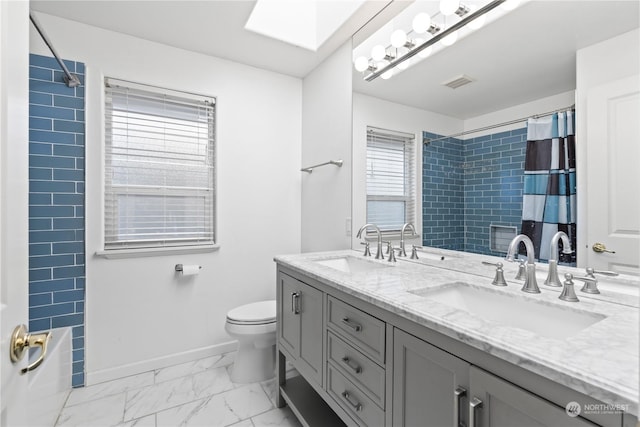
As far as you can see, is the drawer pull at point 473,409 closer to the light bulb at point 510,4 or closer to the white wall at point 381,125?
the white wall at point 381,125

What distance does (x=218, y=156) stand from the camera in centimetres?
240

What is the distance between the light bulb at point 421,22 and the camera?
162cm

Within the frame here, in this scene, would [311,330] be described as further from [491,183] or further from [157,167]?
[157,167]

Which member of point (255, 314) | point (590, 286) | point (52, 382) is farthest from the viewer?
point (255, 314)

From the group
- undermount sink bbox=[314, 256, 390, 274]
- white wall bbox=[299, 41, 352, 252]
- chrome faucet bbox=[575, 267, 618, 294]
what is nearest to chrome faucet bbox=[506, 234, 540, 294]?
chrome faucet bbox=[575, 267, 618, 294]

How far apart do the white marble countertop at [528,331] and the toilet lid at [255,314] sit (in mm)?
662

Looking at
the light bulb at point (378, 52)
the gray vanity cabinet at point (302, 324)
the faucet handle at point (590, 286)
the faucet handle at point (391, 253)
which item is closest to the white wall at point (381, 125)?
the faucet handle at point (391, 253)

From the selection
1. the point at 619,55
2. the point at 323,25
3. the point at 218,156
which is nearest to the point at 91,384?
the point at 218,156

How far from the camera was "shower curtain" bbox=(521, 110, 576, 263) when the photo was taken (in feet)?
3.53

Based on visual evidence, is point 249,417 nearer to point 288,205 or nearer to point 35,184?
point 288,205

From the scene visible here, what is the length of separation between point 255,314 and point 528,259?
163 centimetres

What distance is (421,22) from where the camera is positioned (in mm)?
1638

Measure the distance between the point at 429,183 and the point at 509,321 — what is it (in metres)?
0.80

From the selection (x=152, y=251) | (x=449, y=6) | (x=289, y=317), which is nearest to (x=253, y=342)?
(x=289, y=317)
